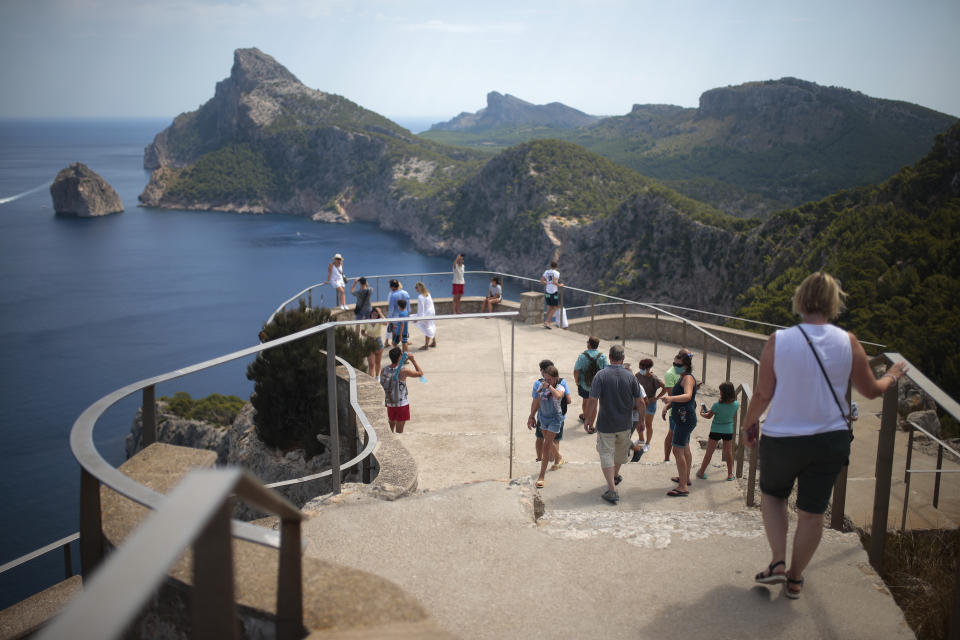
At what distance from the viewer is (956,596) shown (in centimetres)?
269

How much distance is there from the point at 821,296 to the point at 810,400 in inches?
18.2

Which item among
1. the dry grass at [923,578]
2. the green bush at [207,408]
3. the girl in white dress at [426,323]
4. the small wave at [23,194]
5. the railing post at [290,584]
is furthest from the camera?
the small wave at [23,194]

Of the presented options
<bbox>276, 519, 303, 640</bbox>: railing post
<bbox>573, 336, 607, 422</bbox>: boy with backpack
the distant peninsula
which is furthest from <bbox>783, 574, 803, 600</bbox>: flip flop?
the distant peninsula

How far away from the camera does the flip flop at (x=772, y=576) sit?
330 centimetres

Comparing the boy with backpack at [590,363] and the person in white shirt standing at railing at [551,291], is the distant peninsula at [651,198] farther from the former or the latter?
the boy with backpack at [590,363]

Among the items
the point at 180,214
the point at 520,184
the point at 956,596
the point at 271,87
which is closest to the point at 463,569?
the point at 956,596

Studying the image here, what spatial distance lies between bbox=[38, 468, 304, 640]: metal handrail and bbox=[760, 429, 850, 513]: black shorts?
240 centimetres

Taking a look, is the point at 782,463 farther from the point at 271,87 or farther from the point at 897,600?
the point at 271,87

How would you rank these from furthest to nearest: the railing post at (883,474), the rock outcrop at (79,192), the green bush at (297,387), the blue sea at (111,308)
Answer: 1. the rock outcrop at (79,192)
2. the blue sea at (111,308)
3. the green bush at (297,387)
4. the railing post at (883,474)

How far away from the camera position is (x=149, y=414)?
302 centimetres

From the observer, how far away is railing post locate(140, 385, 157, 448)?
2949 mm

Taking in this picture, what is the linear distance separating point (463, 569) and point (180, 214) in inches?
5990

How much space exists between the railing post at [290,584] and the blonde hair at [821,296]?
238 centimetres

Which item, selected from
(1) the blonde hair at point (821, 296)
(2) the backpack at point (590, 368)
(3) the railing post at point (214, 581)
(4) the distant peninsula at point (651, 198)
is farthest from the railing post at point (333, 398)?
(4) the distant peninsula at point (651, 198)
